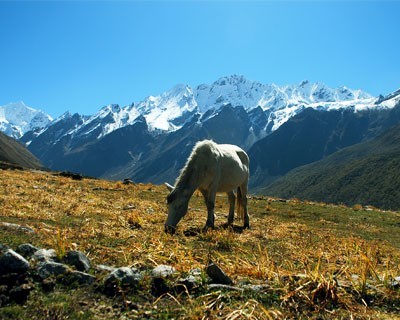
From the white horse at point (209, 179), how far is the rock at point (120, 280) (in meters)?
6.93

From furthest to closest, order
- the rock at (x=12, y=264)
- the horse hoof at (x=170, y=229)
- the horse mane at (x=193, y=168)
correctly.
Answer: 1. the horse mane at (x=193, y=168)
2. the horse hoof at (x=170, y=229)
3. the rock at (x=12, y=264)

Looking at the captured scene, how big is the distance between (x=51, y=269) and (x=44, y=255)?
2.23 feet

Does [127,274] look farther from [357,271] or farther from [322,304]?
[357,271]

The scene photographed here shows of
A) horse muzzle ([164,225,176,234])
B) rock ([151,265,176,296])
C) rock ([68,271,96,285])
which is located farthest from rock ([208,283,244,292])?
horse muzzle ([164,225,176,234])

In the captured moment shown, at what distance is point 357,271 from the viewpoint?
8.98 m

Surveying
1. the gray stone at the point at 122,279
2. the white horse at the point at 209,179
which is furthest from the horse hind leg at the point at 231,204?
the gray stone at the point at 122,279

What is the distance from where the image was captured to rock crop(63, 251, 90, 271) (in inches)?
288

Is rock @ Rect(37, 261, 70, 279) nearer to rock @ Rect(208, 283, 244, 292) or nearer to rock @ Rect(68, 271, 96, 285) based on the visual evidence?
rock @ Rect(68, 271, 96, 285)

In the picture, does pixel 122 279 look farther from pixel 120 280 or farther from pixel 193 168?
pixel 193 168

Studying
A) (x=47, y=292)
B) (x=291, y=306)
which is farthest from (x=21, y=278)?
(x=291, y=306)

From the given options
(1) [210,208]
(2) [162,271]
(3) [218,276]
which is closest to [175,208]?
(1) [210,208]

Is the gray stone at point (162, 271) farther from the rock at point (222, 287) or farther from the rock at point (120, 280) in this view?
the rock at point (222, 287)

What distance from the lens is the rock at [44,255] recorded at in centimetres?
733

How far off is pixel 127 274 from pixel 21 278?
1763mm
